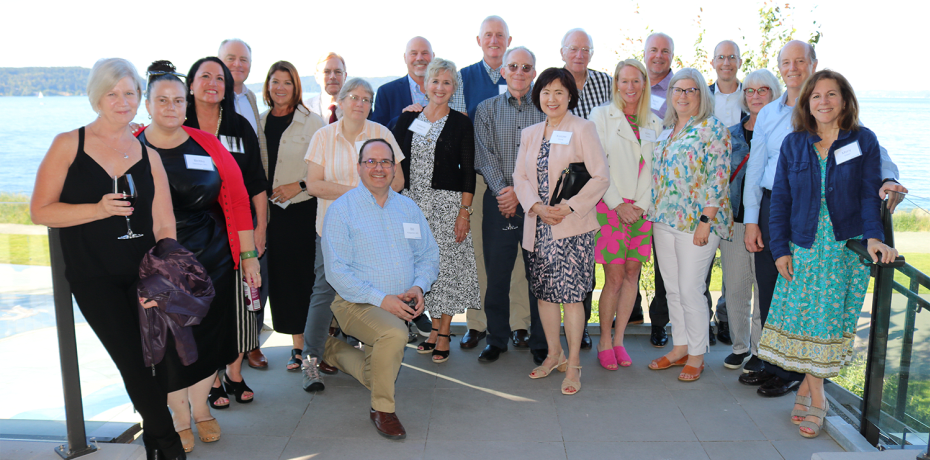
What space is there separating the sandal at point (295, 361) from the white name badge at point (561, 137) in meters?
2.21

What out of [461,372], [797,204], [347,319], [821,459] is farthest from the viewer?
[461,372]

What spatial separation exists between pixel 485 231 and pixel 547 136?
83 cm

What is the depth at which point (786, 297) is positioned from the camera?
3.17 meters

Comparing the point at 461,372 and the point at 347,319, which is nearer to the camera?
the point at 347,319

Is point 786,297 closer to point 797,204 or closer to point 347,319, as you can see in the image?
point 797,204

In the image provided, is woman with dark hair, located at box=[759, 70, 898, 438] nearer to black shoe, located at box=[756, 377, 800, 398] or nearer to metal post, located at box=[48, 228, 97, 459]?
black shoe, located at box=[756, 377, 800, 398]

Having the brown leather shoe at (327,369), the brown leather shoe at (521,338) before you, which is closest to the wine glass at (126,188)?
the brown leather shoe at (327,369)

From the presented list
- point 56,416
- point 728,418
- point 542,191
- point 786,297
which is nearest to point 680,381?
point 728,418

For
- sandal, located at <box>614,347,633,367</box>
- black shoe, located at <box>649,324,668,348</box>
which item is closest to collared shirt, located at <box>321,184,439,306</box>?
sandal, located at <box>614,347,633,367</box>

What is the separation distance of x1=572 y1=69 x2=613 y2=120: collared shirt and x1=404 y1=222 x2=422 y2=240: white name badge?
1.70 metres

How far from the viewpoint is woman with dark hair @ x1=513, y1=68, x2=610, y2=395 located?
3582 millimetres

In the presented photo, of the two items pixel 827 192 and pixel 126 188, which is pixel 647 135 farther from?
pixel 126 188

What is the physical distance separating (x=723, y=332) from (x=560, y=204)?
199 centimetres

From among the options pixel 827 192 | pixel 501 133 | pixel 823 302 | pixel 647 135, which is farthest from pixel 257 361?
pixel 827 192
